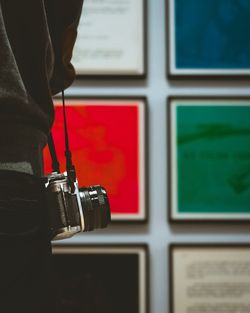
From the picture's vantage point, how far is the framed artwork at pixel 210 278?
5.73 ft

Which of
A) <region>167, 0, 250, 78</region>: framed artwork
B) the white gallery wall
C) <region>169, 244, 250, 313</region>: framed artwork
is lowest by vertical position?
<region>169, 244, 250, 313</region>: framed artwork

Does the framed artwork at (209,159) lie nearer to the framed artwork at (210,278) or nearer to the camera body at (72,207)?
the framed artwork at (210,278)

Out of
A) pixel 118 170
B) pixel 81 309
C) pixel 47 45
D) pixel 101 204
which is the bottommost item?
pixel 81 309

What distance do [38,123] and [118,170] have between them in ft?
3.59

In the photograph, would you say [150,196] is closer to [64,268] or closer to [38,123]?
Result: [64,268]

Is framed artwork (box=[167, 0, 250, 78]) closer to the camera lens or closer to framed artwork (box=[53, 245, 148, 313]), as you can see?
framed artwork (box=[53, 245, 148, 313])

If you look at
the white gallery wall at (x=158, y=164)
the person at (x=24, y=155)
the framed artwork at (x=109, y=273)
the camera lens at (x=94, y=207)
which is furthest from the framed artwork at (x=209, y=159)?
the person at (x=24, y=155)

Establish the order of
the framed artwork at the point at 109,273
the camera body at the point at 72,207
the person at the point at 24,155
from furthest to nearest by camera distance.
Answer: the framed artwork at the point at 109,273 → the camera body at the point at 72,207 → the person at the point at 24,155

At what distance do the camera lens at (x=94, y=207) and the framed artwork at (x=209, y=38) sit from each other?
39.5 inches

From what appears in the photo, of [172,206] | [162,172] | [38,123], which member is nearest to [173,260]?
[172,206]

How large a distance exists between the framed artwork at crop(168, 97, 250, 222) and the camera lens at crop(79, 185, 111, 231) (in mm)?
897

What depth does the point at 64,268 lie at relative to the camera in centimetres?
173

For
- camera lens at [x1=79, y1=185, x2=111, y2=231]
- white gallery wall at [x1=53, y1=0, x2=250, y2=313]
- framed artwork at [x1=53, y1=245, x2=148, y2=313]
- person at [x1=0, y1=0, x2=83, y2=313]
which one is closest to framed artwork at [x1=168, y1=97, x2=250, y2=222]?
white gallery wall at [x1=53, y1=0, x2=250, y2=313]

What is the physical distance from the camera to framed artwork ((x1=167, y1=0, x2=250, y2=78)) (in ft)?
5.97
